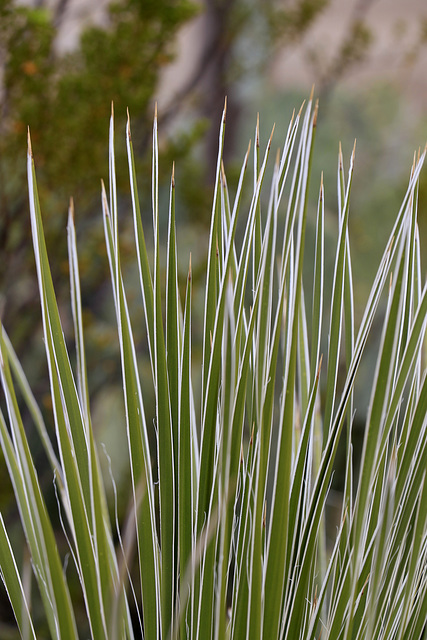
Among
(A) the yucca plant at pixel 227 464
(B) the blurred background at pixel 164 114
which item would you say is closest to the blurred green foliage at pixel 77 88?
(B) the blurred background at pixel 164 114

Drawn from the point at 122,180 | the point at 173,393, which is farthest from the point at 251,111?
the point at 173,393

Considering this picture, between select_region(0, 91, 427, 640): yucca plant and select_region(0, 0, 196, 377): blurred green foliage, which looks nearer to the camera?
select_region(0, 91, 427, 640): yucca plant

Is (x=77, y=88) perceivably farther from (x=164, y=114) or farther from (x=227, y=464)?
(x=227, y=464)

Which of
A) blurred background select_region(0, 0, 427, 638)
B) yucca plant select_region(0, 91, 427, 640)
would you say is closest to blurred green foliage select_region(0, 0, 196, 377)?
blurred background select_region(0, 0, 427, 638)

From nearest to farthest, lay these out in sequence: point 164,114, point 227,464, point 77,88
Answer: point 227,464, point 77,88, point 164,114

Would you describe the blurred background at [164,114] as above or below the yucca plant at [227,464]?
above

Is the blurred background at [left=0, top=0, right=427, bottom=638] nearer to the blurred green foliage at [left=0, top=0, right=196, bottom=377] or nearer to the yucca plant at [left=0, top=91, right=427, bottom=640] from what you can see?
the blurred green foliage at [left=0, top=0, right=196, bottom=377]

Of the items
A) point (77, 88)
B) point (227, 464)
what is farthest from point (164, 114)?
point (227, 464)

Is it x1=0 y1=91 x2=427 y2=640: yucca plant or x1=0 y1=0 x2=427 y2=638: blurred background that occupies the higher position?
x1=0 y1=0 x2=427 y2=638: blurred background

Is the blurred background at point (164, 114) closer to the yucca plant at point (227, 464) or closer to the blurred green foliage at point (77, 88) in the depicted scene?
the blurred green foliage at point (77, 88)
